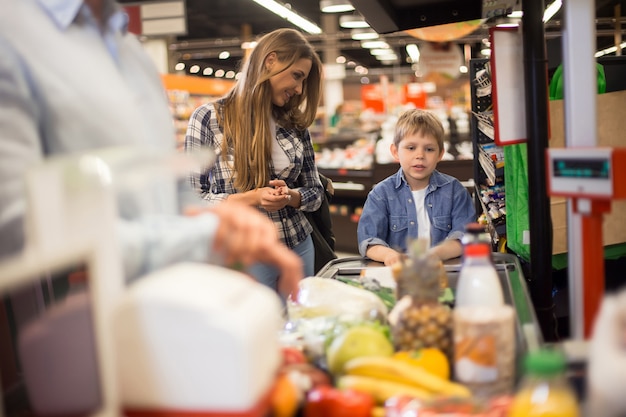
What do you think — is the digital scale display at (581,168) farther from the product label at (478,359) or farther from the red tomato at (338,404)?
the red tomato at (338,404)

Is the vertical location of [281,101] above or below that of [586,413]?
above

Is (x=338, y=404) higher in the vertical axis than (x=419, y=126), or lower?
lower

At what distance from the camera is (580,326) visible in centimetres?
141

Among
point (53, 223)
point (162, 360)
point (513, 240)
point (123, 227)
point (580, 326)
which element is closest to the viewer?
point (53, 223)

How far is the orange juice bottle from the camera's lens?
40.8 inches

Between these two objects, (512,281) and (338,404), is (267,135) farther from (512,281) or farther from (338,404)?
(338,404)

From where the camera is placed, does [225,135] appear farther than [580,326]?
Yes

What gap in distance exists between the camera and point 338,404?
1.21m

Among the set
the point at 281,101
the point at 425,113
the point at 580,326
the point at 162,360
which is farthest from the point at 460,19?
the point at 162,360

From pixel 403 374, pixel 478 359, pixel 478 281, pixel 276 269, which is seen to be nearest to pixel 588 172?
pixel 478 281

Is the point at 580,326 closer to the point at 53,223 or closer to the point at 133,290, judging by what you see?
the point at 133,290

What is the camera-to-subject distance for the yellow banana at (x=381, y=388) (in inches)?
50.6

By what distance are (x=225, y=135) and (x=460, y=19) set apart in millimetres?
1221

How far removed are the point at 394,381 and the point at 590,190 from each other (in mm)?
564
